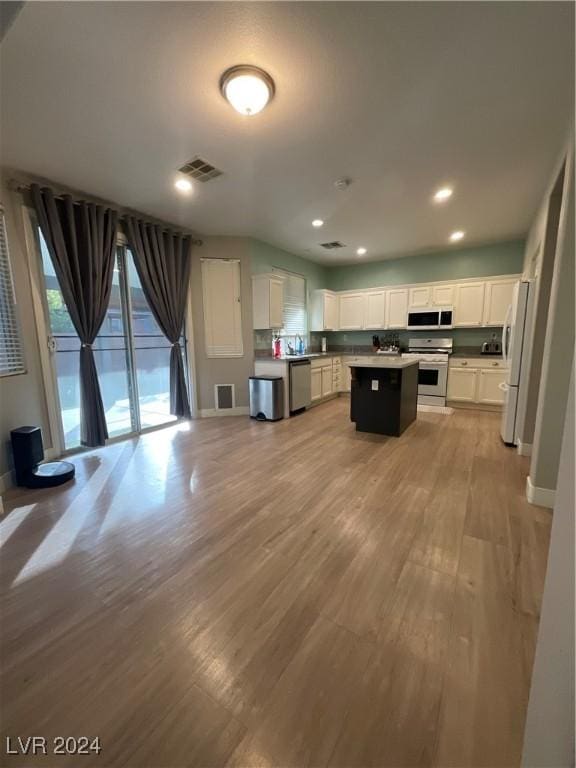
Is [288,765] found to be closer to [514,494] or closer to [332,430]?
[514,494]

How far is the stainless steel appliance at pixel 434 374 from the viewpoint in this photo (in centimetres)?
525

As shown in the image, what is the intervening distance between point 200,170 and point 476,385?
5029 millimetres

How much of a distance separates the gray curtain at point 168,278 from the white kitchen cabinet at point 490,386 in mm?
4786

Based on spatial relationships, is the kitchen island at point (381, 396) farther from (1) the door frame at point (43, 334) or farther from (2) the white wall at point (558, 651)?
(1) the door frame at point (43, 334)

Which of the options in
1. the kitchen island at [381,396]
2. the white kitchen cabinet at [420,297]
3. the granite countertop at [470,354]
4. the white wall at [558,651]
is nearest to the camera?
the white wall at [558,651]

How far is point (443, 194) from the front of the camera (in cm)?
340

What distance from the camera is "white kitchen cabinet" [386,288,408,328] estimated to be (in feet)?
19.3

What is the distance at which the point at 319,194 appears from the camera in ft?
11.1

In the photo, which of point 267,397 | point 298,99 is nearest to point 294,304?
point 267,397

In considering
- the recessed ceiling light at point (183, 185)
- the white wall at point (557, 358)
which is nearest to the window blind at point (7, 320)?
the recessed ceiling light at point (183, 185)

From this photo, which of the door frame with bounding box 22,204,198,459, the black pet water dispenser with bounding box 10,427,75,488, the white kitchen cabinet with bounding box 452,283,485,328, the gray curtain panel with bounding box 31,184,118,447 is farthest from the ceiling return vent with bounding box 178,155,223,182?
the white kitchen cabinet with bounding box 452,283,485,328

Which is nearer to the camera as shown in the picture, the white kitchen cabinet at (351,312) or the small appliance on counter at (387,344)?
the small appliance on counter at (387,344)

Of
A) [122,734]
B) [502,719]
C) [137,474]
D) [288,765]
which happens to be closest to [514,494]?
[502,719]

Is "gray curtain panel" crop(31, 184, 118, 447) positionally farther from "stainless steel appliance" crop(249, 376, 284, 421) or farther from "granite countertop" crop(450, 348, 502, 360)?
"granite countertop" crop(450, 348, 502, 360)
